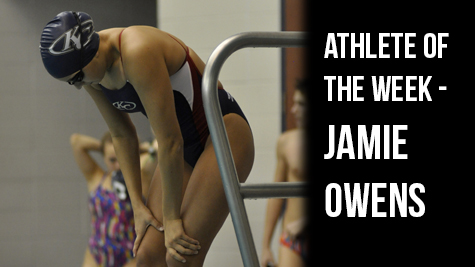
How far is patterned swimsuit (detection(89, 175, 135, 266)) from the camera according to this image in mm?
2238

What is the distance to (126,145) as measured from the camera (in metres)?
1.22

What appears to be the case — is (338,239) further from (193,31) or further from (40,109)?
(40,109)

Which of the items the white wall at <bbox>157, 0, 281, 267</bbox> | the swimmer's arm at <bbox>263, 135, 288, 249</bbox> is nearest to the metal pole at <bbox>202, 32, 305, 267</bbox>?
the swimmer's arm at <bbox>263, 135, 288, 249</bbox>

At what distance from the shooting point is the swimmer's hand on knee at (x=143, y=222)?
1.14 metres

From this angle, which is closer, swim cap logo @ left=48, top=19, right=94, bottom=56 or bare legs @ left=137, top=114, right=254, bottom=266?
swim cap logo @ left=48, top=19, right=94, bottom=56

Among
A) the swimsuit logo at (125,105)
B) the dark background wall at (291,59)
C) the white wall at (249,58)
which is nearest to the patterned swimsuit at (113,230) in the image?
the white wall at (249,58)

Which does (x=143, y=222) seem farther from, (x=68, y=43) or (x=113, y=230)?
(x=113, y=230)

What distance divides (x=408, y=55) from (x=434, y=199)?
0.24 m

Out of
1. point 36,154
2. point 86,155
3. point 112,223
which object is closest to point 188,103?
point 112,223

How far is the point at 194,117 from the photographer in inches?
45.8

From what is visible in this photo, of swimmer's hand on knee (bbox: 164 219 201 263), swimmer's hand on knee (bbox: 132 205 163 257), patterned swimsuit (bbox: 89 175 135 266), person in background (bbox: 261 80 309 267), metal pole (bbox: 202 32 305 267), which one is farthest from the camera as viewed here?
patterned swimsuit (bbox: 89 175 135 266)

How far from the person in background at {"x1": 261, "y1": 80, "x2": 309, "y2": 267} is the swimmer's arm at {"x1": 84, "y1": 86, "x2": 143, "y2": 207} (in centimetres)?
84

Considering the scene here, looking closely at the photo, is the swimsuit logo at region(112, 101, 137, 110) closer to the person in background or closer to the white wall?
the person in background

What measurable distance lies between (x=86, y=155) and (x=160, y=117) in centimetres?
190
